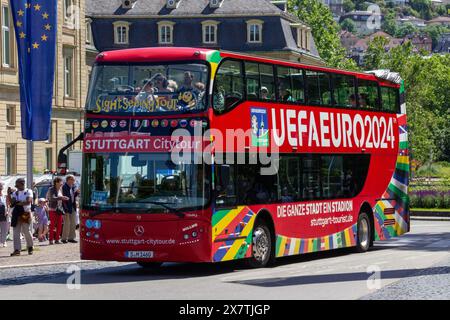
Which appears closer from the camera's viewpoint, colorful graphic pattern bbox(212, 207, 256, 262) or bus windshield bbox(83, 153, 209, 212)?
bus windshield bbox(83, 153, 209, 212)

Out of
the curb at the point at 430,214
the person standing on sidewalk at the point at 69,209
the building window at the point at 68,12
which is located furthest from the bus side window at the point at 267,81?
the building window at the point at 68,12

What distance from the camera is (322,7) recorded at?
11688 centimetres

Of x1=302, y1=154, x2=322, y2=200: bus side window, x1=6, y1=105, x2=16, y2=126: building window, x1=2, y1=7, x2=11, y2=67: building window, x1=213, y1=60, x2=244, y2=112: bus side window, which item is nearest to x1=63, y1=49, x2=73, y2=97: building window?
x1=6, y1=105, x2=16, y2=126: building window

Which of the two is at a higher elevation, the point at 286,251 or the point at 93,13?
the point at 93,13

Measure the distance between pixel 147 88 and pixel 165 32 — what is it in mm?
80991

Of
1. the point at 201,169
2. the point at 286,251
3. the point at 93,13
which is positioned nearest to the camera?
the point at 201,169

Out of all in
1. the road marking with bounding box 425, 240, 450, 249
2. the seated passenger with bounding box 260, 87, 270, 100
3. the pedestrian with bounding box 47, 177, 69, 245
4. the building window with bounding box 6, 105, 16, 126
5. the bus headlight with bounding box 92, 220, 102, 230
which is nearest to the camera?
the bus headlight with bounding box 92, 220, 102, 230

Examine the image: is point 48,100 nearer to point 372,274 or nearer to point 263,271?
point 263,271

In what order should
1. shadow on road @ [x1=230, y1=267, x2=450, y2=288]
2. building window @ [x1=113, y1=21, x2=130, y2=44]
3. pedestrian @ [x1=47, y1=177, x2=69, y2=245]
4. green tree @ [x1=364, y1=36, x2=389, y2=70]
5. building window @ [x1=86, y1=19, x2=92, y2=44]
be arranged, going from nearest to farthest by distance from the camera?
1. shadow on road @ [x1=230, y1=267, x2=450, y2=288]
2. pedestrian @ [x1=47, y1=177, x2=69, y2=245]
3. building window @ [x1=86, y1=19, x2=92, y2=44]
4. green tree @ [x1=364, y1=36, x2=389, y2=70]
5. building window @ [x1=113, y1=21, x2=130, y2=44]

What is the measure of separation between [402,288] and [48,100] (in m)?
13.5

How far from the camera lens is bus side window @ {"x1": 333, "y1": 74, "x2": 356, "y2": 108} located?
27.0m

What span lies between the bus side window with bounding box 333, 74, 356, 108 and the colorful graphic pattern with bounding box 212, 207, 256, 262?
5.10 m

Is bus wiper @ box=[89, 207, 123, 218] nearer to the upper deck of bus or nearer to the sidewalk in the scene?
the upper deck of bus

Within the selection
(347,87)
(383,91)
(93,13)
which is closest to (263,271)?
(347,87)
